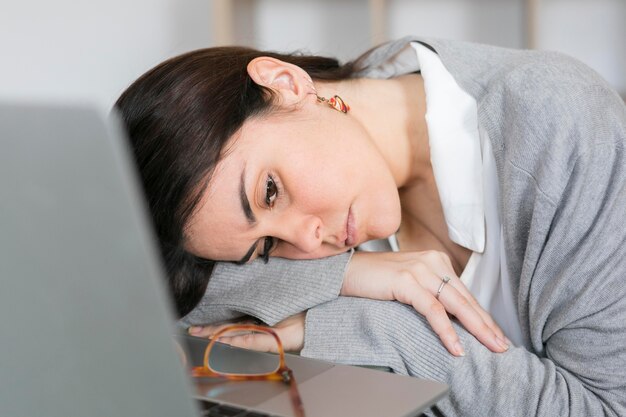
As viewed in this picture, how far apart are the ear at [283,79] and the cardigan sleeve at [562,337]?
0.34 m

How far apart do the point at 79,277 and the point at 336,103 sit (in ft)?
2.90

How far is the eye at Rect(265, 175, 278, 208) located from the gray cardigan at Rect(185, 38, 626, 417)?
0.45 feet

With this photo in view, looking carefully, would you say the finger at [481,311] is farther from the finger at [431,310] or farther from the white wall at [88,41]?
the white wall at [88,41]

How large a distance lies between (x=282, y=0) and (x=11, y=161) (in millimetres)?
2865

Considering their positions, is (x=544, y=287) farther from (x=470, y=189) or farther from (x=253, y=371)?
(x=253, y=371)

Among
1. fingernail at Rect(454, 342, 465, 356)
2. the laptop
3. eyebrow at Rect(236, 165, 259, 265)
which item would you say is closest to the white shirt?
fingernail at Rect(454, 342, 465, 356)

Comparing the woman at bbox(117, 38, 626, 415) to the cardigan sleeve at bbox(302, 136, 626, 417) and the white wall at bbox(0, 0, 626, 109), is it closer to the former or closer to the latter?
the cardigan sleeve at bbox(302, 136, 626, 417)

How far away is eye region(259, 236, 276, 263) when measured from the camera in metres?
1.17

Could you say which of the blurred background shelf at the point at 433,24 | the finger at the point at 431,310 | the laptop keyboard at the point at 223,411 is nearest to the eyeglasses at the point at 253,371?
the laptop keyboard at the point at 223,411

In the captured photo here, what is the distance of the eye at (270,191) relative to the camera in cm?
106

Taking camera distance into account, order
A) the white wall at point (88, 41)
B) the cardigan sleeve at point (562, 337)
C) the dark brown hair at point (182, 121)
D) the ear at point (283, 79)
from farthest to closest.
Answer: the white wall at point (88, 41)
the ear at point (283, 79)
the dark brown hair at point (182, 121)
the cardigan sleeve at point (562, 337)

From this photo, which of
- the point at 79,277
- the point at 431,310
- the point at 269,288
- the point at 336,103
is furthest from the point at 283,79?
the point at 79,277

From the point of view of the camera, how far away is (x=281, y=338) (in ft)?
3.51

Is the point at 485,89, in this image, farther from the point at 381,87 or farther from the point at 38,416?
the point at 38,416
